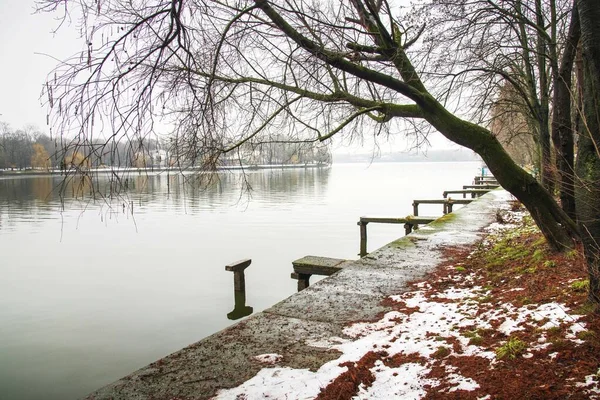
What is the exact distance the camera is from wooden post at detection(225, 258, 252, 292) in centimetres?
945

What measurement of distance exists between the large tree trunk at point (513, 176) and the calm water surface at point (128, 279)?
1682 millimetres

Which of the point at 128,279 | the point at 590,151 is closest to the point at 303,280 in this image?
the point at 590,151

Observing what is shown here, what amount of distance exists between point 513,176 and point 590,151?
8.74ft

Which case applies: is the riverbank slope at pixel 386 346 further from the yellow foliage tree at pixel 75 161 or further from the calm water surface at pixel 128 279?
the yellow foliage tree at pixel 75 161

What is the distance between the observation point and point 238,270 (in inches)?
382

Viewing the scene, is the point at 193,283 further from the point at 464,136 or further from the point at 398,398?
the point at 398,398

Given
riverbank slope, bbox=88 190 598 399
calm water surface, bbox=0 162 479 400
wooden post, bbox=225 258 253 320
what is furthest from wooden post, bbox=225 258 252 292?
riverbank slope, bbox=88 190 598 399

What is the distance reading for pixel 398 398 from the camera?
10.8ft

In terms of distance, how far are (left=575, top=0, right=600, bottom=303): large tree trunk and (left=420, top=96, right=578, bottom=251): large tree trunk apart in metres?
2.46

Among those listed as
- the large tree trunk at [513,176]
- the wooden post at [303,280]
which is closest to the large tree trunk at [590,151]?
the large tree trunk at [513,176]

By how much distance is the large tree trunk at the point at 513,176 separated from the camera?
6547 millimetres

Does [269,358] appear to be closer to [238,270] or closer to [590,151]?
[590,151]

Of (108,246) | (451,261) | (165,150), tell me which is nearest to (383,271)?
(451,261)

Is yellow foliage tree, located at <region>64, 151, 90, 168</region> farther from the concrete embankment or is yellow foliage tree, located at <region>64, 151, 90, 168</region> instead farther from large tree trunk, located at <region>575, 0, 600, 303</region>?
large tree trunk, located at <region>575, 0, 600, 303</region>
